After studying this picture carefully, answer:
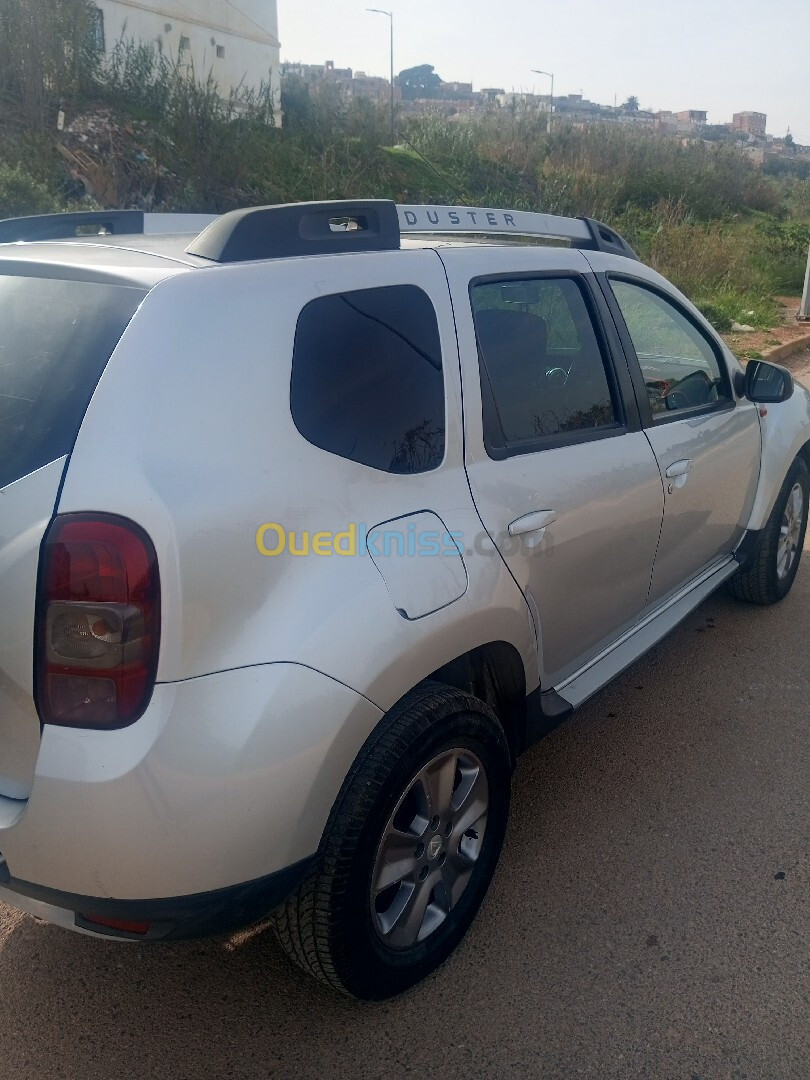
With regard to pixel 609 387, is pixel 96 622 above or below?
below

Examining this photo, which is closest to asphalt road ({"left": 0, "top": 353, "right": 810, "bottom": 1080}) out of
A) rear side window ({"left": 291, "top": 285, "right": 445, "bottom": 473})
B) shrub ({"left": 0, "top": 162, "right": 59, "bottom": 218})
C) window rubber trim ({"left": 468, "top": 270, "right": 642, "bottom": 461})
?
window rubber trim ({"left": 468, "top": 270, "right": 642, "bottom": 461})

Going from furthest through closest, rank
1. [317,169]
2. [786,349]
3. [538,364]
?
[317,169] < [786,349] < [538,364]

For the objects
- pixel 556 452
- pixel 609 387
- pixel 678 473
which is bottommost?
pixel 678 473

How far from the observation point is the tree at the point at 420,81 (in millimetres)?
115750

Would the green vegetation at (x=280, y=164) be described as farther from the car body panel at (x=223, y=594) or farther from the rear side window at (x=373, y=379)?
the car body panel at (x=223, y=594)

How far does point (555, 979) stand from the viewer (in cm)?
245

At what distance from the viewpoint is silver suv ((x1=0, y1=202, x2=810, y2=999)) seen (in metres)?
1.78

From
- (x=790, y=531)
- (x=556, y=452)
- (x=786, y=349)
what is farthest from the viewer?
(x=786, y=349)

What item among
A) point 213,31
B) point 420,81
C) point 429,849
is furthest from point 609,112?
point 429,849

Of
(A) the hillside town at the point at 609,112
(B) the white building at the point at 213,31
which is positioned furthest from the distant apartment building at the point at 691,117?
(B) the white building at the point at 213,31

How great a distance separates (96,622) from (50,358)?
2.01ft

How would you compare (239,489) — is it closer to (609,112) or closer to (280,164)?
Answer: (280,164)

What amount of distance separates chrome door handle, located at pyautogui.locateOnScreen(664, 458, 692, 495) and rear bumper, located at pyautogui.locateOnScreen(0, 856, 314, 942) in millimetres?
1993

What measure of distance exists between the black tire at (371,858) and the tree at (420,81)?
121255 mm
